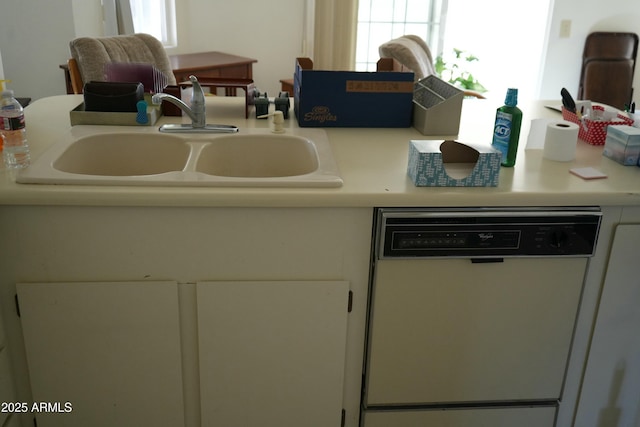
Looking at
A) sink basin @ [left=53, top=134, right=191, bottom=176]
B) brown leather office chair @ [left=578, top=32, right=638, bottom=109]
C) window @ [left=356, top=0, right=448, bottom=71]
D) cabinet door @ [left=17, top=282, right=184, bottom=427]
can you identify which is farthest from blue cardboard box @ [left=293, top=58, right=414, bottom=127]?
brown leather office chair @ [left=578, top=32, right=638, bottom=109]

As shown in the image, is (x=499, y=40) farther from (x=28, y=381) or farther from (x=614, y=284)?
(x=28, y=381)

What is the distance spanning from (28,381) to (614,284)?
1.44 meters

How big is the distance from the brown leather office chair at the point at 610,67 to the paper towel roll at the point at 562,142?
286 centimetres

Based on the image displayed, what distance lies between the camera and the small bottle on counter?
56.6 inches

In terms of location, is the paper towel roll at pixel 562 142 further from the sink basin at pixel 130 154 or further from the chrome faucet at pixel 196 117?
the sink basin at pixel 130 154

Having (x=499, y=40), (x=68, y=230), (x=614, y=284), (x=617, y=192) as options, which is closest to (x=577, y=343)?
(x=614, y=284)

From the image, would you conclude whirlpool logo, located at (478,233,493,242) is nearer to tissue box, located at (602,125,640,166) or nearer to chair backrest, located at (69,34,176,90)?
tissue box, located at (602,125,640,166)

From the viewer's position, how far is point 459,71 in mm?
4363

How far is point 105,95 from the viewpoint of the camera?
1729 millimetres

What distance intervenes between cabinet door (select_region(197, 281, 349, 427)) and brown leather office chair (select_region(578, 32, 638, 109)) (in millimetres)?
3399

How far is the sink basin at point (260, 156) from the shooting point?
1679 mm

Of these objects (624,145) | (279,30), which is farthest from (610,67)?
(624,145)

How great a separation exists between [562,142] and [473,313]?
51 centimetres

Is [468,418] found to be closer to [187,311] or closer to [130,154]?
[187,311]
